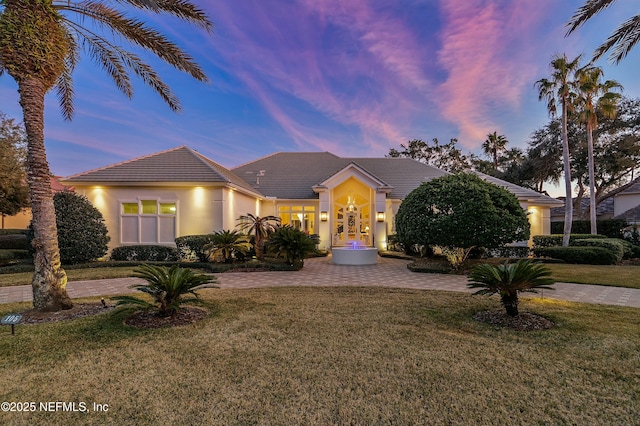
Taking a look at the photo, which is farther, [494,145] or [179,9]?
[494,145]

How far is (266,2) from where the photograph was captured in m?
12.3

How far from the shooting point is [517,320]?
5.46 m

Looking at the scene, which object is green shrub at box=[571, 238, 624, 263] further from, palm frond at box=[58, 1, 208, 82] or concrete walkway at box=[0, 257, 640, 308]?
palm frond at box=[58, 1, 208, 82]

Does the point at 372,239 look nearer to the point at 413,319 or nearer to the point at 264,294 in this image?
the point at 264,294

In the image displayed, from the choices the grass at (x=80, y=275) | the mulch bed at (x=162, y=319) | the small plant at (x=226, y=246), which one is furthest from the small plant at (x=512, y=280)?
the grass at (x=80, y=275)

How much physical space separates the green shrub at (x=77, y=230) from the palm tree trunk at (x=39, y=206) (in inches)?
327

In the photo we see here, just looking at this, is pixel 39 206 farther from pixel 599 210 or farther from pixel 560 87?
pixel 599 210

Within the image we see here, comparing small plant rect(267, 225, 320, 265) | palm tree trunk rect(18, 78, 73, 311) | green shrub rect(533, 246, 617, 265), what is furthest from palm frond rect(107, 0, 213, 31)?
green shrub rect(533, 246, 617, 265)

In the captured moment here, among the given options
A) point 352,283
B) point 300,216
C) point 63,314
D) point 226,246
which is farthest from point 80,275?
point 300,216

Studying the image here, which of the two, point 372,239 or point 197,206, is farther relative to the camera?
point 372,239

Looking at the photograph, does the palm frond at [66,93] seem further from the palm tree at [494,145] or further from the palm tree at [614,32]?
the palm tree at [494,145]

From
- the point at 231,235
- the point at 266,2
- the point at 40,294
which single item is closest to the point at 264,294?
the point at 40,294

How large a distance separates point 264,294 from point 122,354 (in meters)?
4.04

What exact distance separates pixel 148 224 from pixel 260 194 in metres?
6.84
